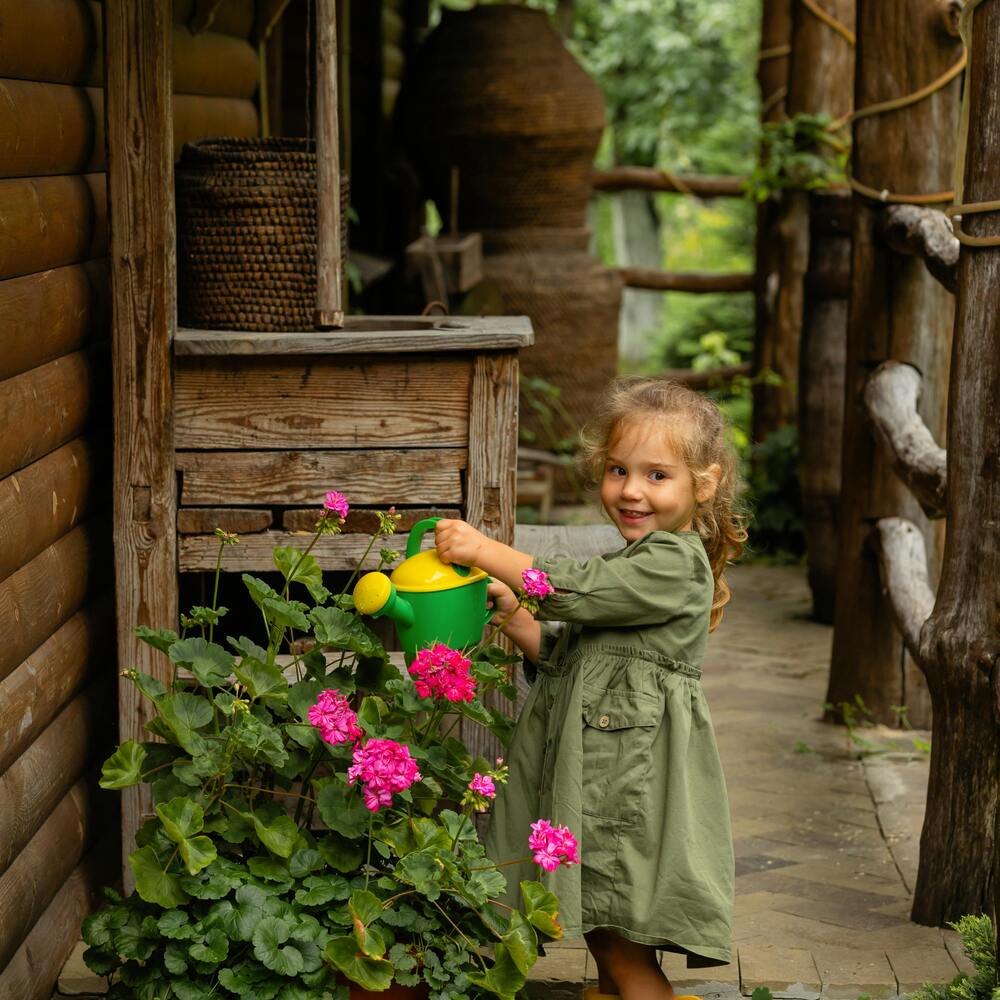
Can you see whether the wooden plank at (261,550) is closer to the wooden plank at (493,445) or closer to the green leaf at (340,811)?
the wooden plank at (493,445)

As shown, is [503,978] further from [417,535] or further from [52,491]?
[52,491]

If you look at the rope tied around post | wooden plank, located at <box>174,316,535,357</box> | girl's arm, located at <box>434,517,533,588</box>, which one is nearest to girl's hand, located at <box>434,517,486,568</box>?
girl's arm, located at <box>434,517,533,588</box>

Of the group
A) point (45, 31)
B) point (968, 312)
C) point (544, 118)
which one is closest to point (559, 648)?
point (968, 312)

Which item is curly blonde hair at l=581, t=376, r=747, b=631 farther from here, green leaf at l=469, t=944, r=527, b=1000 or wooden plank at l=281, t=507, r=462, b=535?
green leaf at l=469, t=944, r=527, b=1000

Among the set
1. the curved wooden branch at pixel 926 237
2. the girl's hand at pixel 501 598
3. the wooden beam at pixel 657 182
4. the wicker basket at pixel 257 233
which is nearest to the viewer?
the girl's hand at pixel 501 598

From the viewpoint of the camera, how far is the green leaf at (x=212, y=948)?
2.38 meters

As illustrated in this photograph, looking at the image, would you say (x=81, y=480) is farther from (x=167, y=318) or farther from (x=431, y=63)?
(x=431, y=63)

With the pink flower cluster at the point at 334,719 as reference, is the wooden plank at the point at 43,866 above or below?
below

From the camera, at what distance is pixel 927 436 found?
414 centimetres

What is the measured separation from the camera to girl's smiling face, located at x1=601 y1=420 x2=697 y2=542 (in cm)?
269

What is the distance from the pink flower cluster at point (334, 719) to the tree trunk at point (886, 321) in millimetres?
2477

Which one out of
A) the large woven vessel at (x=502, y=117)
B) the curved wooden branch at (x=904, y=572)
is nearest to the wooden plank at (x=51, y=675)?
the curved wooden branch at (x=904, y=572)

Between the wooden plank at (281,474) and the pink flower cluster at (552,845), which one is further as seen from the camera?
the wooden plank at (281,474)

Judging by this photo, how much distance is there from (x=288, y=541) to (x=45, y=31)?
1.09m
